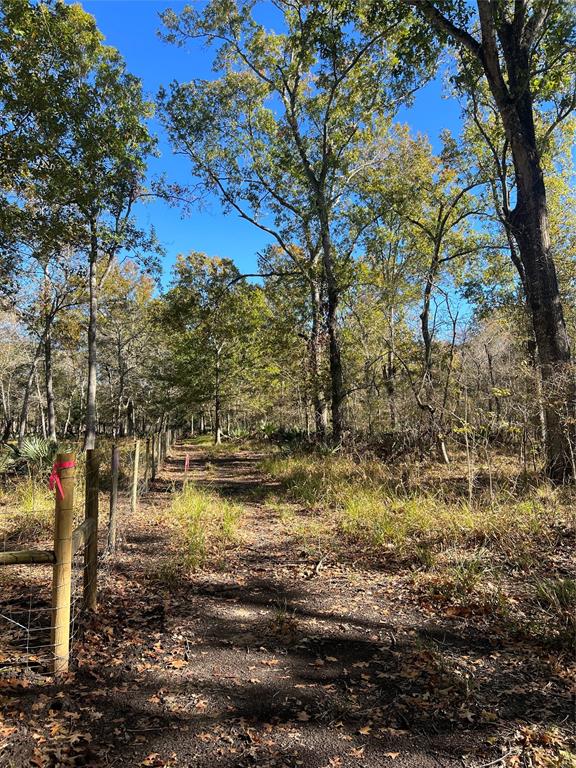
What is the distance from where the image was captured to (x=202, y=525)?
6941 mm

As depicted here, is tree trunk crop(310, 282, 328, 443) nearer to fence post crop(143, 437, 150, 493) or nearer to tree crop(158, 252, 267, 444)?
tree crop(158, 252, 267, 444)

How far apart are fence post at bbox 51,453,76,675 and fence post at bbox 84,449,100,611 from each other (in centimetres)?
60

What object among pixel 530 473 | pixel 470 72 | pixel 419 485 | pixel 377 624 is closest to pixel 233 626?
pixel 377 624

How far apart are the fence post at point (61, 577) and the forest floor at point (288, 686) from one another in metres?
0.16

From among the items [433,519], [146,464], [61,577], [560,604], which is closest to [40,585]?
[61,577]

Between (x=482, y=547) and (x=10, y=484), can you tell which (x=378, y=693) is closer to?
(x=482, y=547)

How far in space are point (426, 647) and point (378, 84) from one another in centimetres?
1541

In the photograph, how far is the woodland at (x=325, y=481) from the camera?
2.83 m

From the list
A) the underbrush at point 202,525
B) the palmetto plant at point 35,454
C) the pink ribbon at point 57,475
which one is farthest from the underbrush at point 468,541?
the palmetto plant at point 35,454

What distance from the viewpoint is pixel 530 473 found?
7.83 metres

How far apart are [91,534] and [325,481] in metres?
6.58

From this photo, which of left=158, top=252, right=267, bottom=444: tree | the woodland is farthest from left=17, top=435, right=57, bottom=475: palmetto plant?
left=158, top=252, right=267, bottom=444: tree

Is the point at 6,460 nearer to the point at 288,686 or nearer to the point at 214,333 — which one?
the point at 214,333

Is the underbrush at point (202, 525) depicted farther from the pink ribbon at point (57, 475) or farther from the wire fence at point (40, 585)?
the pink ribbon at point (57, 475)
